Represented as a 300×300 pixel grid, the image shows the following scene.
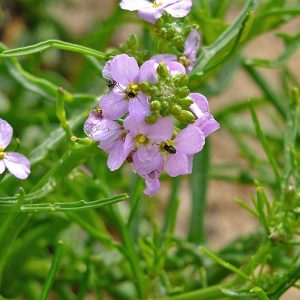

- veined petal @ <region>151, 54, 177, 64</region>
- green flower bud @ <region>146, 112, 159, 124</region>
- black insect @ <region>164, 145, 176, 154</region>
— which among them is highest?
veined petal @ <region>151, 54, 177, 64</region>

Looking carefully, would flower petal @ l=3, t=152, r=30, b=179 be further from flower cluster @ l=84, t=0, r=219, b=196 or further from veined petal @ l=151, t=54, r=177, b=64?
veined petal @ l=151, t=54, r=177, b=64

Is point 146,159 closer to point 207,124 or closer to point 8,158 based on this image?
point 207,124

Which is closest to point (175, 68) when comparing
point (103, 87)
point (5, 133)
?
point (5, 133)

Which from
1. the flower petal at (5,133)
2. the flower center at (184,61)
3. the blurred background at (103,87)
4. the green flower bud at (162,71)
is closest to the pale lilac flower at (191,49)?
the flower center at (184,61)

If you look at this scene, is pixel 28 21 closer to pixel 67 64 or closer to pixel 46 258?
pixel 67 64

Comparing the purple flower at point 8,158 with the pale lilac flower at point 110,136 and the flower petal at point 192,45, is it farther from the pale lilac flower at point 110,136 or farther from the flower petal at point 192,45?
the flower petal at point 192,45

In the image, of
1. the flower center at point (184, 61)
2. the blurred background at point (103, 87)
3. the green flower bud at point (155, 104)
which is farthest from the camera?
the blurred background at point (103, 87)

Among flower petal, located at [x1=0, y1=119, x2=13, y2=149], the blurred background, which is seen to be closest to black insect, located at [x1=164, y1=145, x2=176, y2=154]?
flower petal, located at [x1=0, y1=119, x2=13, y2=149]
